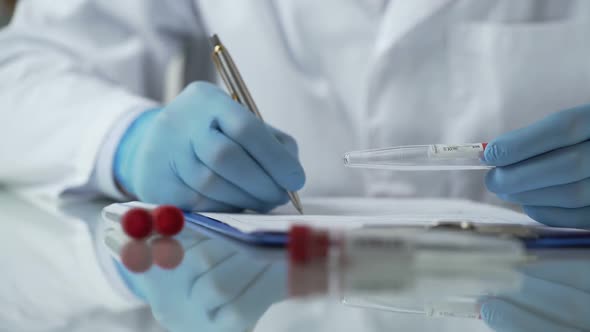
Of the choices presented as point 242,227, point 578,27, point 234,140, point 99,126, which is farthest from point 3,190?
point 578,27

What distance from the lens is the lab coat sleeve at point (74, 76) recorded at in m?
0.89

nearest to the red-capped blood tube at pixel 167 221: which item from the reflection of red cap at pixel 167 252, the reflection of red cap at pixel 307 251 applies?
the reflection of red cap at pixel 167 252

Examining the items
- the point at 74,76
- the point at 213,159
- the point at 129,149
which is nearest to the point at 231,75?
the point at 213,159

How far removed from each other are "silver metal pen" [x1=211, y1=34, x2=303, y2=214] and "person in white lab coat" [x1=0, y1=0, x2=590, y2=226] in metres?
0.02

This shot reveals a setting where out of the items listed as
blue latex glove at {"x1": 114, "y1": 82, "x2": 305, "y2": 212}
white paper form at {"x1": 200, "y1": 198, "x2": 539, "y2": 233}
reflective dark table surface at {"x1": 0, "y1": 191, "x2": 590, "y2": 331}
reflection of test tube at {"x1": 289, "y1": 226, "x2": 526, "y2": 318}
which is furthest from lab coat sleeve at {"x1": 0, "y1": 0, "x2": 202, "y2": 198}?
reflection of test tube at {"x1": 289, "y1": 226, "x2": 526, "y2": 318}

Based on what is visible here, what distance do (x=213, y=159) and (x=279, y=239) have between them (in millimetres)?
273

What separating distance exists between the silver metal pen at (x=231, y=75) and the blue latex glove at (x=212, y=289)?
26 centimetres

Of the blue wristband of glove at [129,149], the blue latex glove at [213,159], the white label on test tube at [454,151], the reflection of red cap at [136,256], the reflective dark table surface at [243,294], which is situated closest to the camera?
the reflective dark table surface at [243,294]

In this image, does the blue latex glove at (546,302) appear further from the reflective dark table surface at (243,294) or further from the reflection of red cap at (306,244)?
the reflection of red cap at (306,244)

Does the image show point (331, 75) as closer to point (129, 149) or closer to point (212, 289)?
point (129, 149)

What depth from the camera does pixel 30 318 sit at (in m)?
0.29

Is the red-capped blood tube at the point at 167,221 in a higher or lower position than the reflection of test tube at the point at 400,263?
higher

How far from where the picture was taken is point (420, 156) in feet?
1.72

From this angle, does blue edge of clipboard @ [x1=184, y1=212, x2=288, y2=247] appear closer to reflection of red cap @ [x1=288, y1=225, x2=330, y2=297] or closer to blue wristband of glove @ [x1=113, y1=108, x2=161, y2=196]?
reflection of red cap @ [x1=288, y1=225, x2=330, y2=297]
